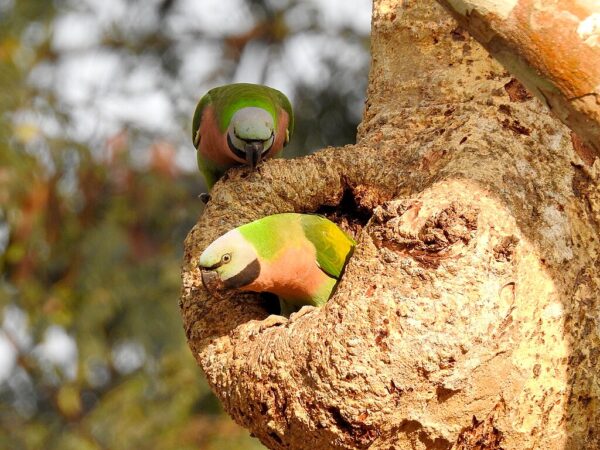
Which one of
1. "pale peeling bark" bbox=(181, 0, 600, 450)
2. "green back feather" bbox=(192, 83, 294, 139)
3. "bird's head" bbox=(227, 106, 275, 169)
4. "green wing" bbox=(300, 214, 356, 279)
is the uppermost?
"green back feather" bbox=(192, 83, 294, 139)

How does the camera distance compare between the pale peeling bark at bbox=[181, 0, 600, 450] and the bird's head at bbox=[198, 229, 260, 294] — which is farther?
the bird's head at bbox=[198, 229, 260, 294]

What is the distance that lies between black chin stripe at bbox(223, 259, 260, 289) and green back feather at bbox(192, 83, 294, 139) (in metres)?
1.39

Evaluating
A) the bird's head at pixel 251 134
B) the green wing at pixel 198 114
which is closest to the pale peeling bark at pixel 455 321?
the bird's head at pixel 251 134

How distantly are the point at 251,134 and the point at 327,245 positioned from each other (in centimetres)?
106

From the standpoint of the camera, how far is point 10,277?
9742mm

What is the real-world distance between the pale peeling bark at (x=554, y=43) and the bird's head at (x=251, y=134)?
1928 millimetres

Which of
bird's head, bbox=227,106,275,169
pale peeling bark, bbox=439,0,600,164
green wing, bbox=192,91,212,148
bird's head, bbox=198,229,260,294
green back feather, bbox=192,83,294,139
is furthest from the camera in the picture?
green wing, bbox=192,91,212,148

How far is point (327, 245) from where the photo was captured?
12.8 ft

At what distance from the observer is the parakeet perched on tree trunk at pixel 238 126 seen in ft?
A: 15.5

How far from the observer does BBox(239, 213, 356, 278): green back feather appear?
3791mm

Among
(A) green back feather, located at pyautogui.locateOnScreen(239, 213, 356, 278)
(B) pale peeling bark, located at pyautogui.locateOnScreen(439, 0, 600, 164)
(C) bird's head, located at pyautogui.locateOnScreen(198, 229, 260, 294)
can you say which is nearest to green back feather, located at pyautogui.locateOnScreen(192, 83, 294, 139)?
(A) green back feather, located at pyautogui.locateOnScreen(239, 213, 356, 278)

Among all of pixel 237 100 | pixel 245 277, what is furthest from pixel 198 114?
pixel 245 277

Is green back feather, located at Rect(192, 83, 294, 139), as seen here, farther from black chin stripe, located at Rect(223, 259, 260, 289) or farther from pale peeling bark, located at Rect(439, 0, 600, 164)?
pale peeling bark, located at Rect(439, 0, 600, 164)

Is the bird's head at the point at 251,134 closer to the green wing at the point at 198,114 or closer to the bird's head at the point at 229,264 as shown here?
the green wing at the point at 198,114
